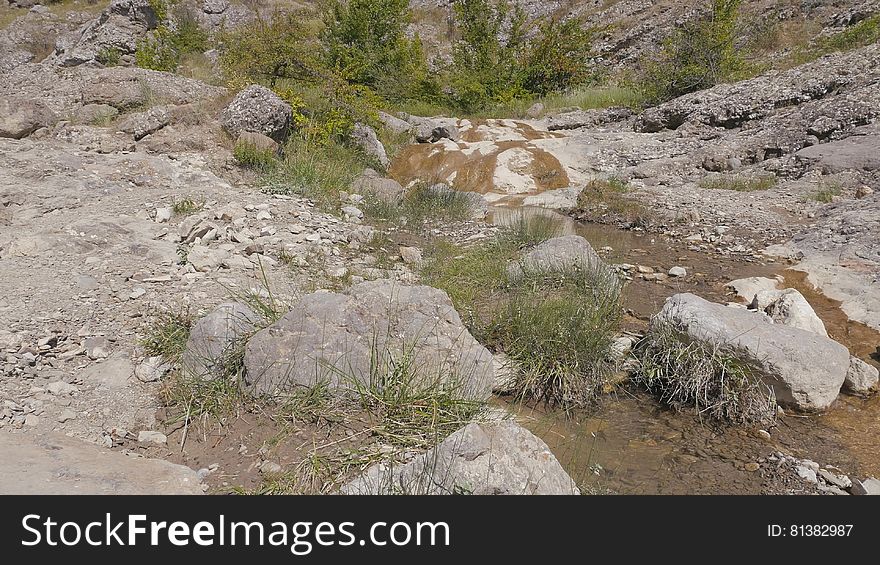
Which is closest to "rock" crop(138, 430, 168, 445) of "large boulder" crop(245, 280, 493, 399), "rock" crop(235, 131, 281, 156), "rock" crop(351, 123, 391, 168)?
"large boulder" crop(245, 280, 493, 399)

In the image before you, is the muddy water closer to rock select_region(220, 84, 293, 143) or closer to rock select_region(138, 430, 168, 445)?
rock select_region(138, 430, 168, 445)

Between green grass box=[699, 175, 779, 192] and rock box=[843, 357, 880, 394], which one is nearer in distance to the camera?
rock box=[843, 357, 880, 394]

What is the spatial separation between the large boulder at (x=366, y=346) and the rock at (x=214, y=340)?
21 cm

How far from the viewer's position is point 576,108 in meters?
17.6

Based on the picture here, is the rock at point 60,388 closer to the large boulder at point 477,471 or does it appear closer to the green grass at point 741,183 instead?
the large boulder at point 477,471

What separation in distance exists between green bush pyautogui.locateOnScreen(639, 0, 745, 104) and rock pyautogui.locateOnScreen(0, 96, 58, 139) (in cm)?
1473

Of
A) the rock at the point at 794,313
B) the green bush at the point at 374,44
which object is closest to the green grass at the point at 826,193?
the rock at the point at 794,313

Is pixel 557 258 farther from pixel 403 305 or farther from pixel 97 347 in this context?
pixel 97 347

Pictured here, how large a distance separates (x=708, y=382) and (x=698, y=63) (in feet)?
49.0

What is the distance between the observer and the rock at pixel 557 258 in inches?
215

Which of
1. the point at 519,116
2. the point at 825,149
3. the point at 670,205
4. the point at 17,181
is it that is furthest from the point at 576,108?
the point at 17,181

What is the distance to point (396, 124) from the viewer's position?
1366 centimetres

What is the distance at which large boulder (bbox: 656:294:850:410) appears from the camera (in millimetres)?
3770
